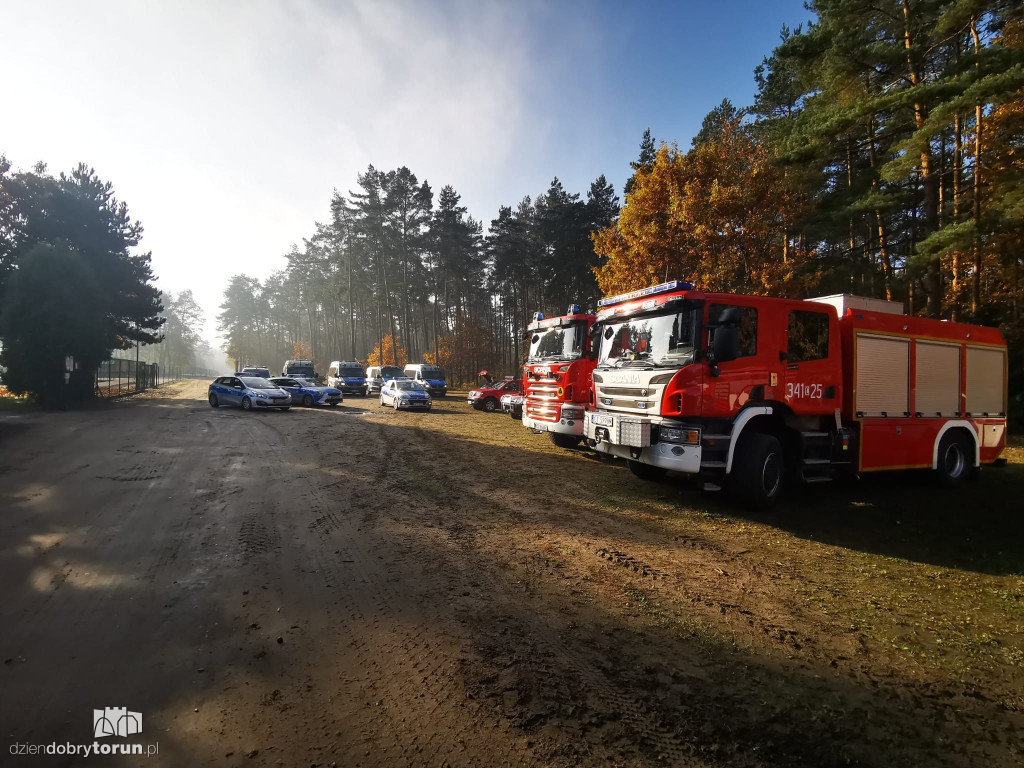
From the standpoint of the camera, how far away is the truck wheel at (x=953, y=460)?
8953 mm

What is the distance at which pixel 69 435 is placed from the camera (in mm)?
13211

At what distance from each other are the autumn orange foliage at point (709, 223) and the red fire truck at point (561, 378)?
26.0ft

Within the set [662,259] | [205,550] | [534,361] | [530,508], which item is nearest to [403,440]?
[534,361]

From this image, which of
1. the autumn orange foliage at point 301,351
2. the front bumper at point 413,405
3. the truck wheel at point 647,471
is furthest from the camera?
the autumn orange foliage at point 301,351

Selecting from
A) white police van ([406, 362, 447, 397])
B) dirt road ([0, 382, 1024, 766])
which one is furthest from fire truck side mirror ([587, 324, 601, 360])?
white police van ([406, 362, 447, 397])

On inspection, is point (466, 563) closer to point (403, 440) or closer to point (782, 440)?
point (782, 440)

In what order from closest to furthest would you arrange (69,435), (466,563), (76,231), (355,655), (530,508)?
1. (355,655)
2. (466,563)
3. (530,508)
4. (69,435)
5. (76,231)

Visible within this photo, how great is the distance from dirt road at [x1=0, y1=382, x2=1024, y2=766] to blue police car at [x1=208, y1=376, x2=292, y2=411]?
44.3 ft

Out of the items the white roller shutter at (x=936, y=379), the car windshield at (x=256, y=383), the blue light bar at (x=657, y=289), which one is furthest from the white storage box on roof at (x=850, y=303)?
the car windshield at (x=256, y=383)

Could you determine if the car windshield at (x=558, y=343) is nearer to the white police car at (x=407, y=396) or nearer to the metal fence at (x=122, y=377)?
the white police car at (x=407, y=396)

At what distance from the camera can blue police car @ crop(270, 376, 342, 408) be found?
23.7 m

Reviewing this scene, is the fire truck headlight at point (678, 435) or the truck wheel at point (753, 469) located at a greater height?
the fire truck headlight at point (678, 435)

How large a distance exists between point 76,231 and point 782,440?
34.2 metres

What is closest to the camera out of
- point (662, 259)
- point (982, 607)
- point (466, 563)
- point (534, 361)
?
point (982, 607)
